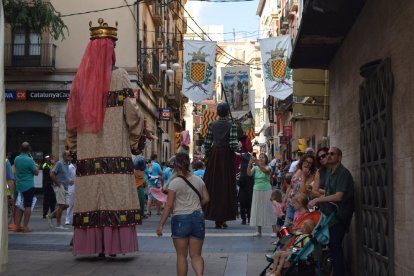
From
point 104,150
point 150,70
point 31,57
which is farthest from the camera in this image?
point 150,70

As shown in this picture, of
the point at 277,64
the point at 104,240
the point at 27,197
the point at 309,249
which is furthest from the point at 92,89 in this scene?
the point at 277,64

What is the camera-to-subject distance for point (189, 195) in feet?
24.3

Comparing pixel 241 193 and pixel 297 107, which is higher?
pixel 297 107

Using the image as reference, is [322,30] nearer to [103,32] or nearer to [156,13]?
[103,32]

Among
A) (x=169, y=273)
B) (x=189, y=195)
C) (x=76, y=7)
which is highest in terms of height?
(x=76, y=7)

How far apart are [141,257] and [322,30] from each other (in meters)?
3.78

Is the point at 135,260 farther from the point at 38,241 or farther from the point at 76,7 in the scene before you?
the point at 76,7

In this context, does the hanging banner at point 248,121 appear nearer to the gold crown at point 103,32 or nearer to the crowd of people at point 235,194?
the crowd of people at point 235,194

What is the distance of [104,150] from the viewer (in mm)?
9141

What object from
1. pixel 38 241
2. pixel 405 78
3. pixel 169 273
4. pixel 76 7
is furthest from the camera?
pixel 76 7

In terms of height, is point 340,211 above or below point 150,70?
below

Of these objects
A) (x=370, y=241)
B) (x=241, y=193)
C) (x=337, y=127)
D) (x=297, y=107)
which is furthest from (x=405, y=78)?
(x=241, y=193)

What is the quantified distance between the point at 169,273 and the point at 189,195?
1315 millimetres

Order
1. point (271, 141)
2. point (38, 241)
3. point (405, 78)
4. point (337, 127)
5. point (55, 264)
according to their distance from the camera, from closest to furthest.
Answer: point (405, 78) → point (55, 264) → point (337, 127) → point (38, 241) → point (271, 141)
